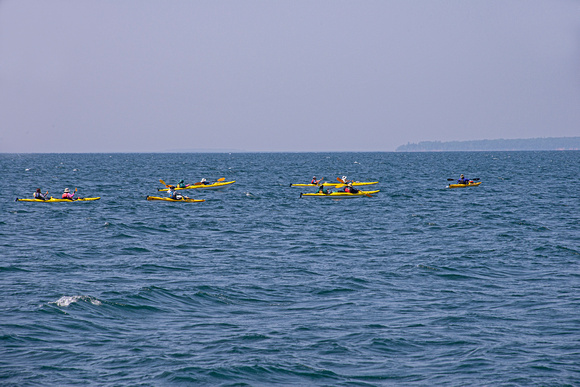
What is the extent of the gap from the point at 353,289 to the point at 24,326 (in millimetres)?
9777

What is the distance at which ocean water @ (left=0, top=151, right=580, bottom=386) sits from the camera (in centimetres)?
1320

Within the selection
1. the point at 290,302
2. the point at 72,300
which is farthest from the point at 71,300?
the point at 290,302

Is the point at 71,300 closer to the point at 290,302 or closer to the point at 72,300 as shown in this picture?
the point at 72,300

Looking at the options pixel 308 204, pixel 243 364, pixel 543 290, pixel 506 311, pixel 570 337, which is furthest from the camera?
pixel 308 204

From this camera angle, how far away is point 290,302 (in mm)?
18234

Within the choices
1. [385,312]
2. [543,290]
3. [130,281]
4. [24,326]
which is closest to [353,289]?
[385,312]

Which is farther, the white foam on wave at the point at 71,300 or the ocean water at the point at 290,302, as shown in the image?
the white foam on wave at the point at 71,300

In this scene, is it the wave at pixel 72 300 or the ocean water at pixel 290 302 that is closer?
the ocean water at pixel 290 302

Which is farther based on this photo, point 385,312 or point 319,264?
point 319,264

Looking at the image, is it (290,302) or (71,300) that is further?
(290,302)

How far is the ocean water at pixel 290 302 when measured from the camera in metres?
13.2

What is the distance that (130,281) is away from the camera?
20.8m

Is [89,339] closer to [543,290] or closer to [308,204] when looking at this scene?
[543,290]

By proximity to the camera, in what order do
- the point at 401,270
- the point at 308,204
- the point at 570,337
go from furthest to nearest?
the point at 308,204, the point at 401,270, the point at 570,337
